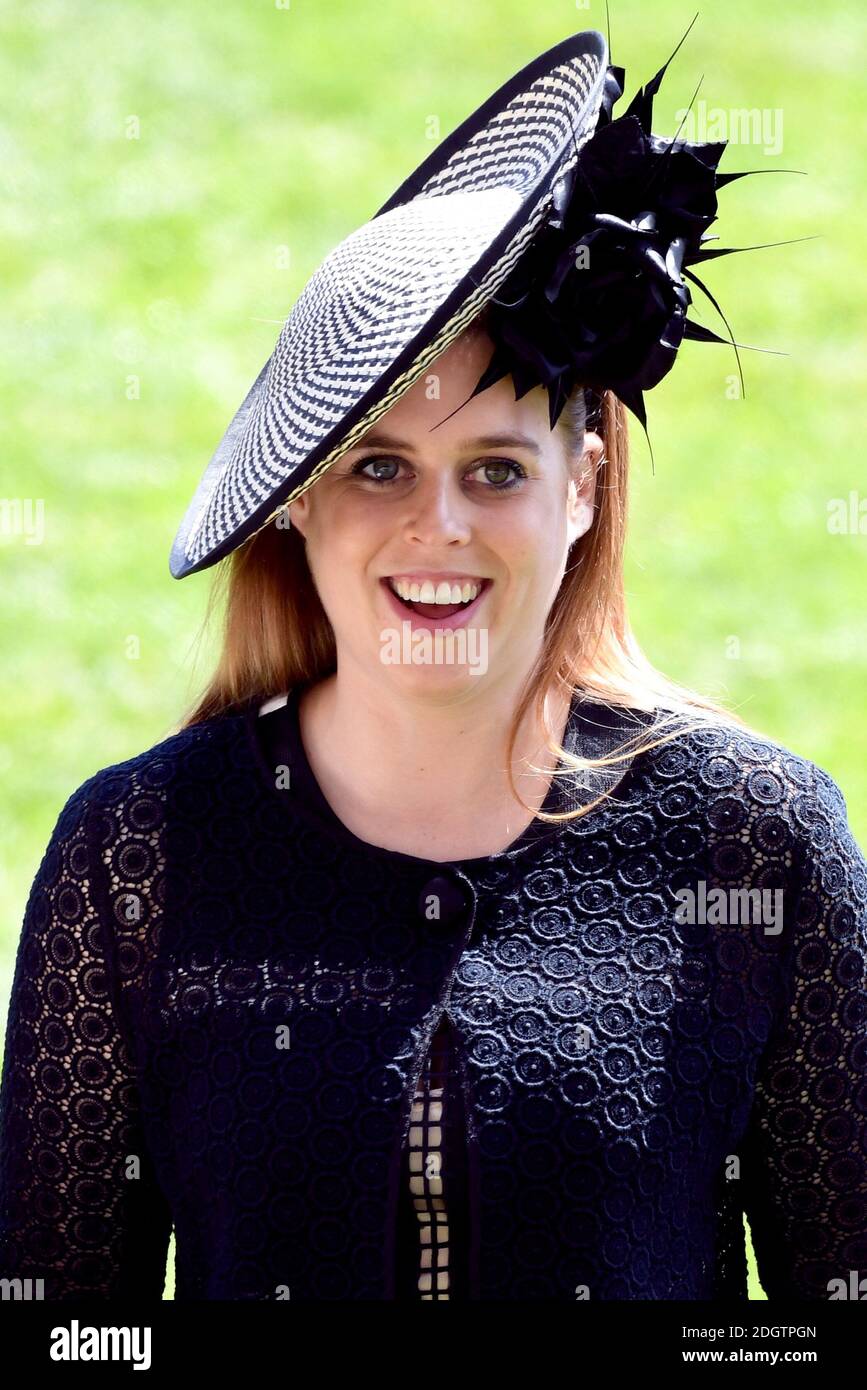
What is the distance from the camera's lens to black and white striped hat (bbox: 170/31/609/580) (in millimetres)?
2502

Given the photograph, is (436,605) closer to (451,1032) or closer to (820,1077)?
(451,1032)

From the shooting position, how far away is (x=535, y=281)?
263 centimetres

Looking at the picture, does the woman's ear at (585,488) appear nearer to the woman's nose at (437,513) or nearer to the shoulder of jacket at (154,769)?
the woman's nose at (437,513)

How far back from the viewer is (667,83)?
9070mm

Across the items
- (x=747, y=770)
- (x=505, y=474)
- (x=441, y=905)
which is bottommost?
→ (x=441, y=905)

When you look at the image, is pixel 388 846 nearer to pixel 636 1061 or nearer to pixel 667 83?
pixel 636 1061

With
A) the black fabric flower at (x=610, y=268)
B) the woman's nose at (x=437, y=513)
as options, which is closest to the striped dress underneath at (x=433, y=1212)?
the woman's nose at (x=437, y=513)

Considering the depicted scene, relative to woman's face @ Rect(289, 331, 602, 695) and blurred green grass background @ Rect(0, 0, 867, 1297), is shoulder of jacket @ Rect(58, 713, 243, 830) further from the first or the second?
blurred green grass background @ Rect(0, 0, 867, 1297)

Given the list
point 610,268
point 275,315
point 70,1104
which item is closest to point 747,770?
point 610,268

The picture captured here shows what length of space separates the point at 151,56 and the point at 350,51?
0.77m

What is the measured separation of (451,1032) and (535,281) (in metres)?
0.83

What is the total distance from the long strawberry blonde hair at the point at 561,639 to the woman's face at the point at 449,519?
0.16 meters

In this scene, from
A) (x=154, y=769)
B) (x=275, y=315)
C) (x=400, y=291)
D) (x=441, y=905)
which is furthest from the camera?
(x=275, y=315)

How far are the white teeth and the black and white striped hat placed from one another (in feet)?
0.52
